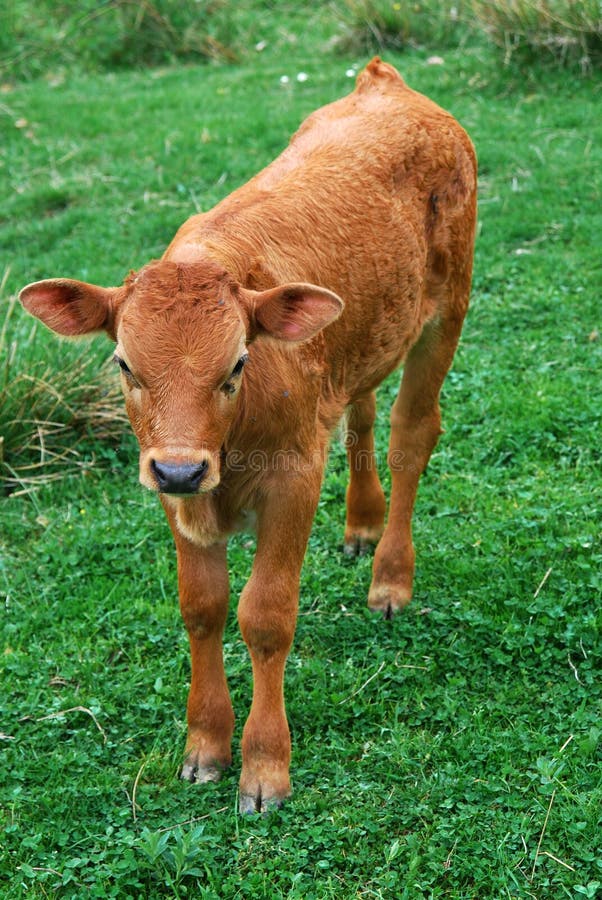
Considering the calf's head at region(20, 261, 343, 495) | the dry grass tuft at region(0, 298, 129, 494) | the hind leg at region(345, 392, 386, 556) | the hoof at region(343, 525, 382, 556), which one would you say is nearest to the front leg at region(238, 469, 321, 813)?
the calf's head at region(20, 261, 343, 495)

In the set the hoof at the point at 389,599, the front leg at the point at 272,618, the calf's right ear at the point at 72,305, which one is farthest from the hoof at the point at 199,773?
the calf's right ear at the point at 72,305

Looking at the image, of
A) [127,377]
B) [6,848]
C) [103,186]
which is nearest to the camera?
[127,377]

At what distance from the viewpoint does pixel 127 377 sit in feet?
12.9

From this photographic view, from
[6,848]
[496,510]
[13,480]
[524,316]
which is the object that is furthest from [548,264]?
[6,848]

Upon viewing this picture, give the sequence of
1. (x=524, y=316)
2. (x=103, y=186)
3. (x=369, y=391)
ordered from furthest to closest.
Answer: (x=103, y=186)
(x=524, y=316)
(x=369, y=391)

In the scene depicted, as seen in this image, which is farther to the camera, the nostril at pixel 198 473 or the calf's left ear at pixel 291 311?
the calf's left ear at pixel 291 311

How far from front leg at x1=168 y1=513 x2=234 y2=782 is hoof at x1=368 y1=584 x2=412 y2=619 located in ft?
3.92

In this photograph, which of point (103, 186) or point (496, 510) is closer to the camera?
point (496, 510)

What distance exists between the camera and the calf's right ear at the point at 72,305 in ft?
13.3

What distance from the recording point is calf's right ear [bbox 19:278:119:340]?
406cm

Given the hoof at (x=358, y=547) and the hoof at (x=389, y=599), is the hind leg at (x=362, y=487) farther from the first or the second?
the hoof at (x=389, y=599)

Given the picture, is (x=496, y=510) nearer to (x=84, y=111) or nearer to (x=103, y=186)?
(x=103, y=186)

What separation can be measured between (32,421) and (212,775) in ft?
9.76

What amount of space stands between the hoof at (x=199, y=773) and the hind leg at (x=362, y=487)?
1.85 metres
